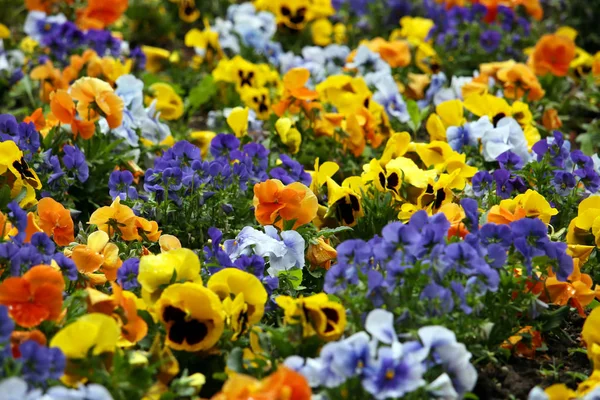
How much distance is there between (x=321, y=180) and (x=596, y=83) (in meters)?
2.16

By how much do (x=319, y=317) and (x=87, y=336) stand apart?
0.58 meters

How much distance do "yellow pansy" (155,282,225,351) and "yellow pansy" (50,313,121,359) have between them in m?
0.19

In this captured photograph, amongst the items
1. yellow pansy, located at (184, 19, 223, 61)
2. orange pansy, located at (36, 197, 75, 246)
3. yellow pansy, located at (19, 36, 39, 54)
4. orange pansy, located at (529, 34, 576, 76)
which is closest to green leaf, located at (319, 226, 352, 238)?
orange pansy, located at (36, 197, 75, 246)

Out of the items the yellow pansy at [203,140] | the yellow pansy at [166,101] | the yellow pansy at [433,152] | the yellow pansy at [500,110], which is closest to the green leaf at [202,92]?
the yellow pansy at [166,101]

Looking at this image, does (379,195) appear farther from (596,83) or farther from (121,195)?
(596,83)

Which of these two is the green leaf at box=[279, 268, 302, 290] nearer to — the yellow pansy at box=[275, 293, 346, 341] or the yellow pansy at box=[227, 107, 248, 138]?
the yellow pansy at box=[275, 293, 346, 341]

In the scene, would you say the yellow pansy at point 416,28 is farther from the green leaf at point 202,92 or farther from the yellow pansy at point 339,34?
the green leaf at point 202,92

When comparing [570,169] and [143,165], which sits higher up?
[570,169]

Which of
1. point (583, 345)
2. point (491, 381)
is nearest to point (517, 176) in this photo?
point (583, 345)

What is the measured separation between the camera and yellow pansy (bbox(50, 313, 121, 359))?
2.18 m

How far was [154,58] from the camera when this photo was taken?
17.2 feet

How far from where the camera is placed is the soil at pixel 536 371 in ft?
8.31

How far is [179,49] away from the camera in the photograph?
19.4 ft

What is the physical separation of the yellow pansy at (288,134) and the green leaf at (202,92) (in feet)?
3.52
